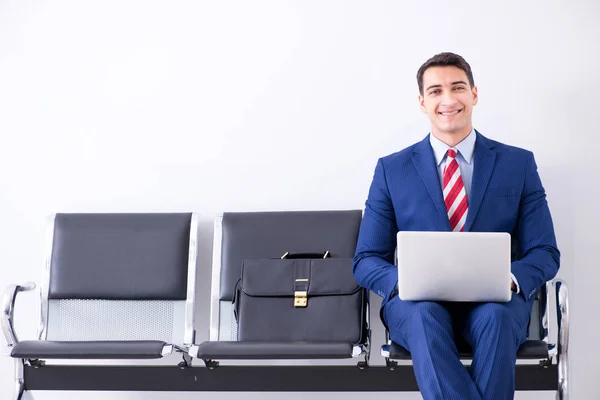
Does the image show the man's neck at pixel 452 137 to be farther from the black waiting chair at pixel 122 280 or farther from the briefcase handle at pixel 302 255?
the black waiting chair at pixel 122 280

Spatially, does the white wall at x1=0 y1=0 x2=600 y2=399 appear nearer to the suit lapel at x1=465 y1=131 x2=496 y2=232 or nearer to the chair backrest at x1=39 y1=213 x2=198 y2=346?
the chair backrest at x1=39 y1=213 x2=198 y2=346

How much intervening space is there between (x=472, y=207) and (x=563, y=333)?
0.53m

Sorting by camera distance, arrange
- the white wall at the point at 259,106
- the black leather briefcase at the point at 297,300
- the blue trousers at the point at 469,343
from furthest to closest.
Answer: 1. the white wall at the point at 259,106
2. the black leather briefcase at the point at 297,300
3. the blue trousers at the point at 469,343

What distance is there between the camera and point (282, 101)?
145 inches

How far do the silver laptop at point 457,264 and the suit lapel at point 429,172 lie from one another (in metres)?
0.50

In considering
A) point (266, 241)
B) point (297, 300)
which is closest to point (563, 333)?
point (297, 300)

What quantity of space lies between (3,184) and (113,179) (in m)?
0.51

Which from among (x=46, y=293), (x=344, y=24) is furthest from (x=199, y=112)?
(x=46, y=293)

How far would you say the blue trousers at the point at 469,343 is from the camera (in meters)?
2.34

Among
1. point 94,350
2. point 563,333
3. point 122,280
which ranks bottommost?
point 94,350

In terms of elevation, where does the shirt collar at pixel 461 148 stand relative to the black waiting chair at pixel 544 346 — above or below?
above

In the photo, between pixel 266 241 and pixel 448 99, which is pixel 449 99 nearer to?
pixel 448 99

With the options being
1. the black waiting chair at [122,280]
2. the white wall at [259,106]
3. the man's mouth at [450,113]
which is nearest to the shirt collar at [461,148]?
the man's mouth at [450,113]

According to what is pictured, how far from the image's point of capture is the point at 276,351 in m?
2.84
